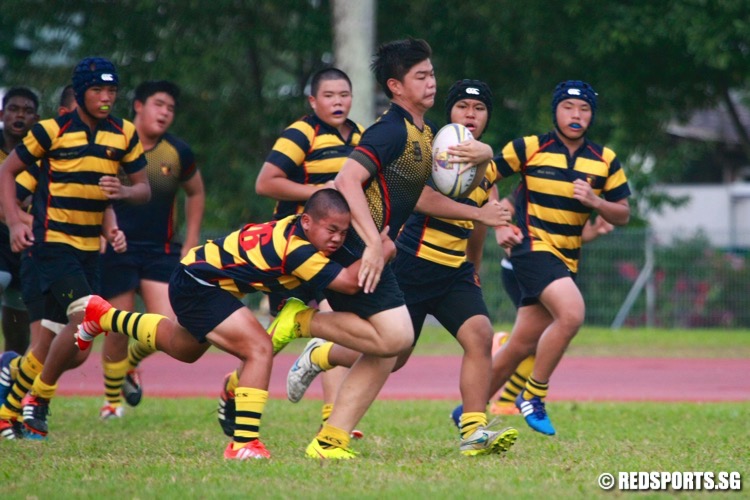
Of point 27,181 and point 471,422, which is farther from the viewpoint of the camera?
point 27,181

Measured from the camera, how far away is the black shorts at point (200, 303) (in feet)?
23.5

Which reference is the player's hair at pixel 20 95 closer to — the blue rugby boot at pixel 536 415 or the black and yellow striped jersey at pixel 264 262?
the black and yellow striped jersey at pixel 264 262

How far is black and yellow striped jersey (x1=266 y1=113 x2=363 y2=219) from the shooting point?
8.75 m

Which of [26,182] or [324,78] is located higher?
[324,78]

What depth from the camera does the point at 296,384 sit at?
8.22 metres

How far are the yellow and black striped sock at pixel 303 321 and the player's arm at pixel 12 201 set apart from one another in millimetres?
2362

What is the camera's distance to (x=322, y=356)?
803 centimetres

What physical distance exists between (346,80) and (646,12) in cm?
1156

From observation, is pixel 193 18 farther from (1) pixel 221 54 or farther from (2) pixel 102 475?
(2) pixel 102 475

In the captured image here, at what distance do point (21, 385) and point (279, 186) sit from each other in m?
2.39

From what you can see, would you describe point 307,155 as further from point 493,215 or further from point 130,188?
point 493,215

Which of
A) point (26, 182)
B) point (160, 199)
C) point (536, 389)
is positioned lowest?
point (536, 389)

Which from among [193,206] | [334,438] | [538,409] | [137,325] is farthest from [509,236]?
[193,206]

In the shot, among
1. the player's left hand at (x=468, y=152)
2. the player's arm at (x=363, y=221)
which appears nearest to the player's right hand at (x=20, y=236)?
the player's arm at (x=363, y=221)
